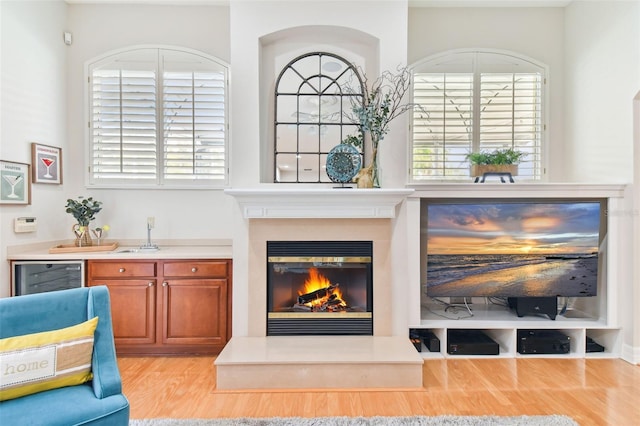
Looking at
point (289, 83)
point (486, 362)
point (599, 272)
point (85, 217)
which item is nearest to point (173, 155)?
point (85, 217)

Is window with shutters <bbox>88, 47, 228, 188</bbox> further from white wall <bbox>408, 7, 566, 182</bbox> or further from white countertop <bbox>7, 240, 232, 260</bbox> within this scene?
white wall <bbox>408, 7, 566, 182</bbox>


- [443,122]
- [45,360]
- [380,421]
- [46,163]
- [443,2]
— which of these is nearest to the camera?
[45,360]

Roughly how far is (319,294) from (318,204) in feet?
2.71

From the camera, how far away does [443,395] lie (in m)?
2.50

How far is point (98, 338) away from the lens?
184 centimetres

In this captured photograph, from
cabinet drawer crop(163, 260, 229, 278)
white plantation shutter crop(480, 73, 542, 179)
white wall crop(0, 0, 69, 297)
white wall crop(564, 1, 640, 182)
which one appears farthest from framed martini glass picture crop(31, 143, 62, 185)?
white wall crop(564, 1, 640, 182)

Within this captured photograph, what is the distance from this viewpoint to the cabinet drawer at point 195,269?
3170 millimetres

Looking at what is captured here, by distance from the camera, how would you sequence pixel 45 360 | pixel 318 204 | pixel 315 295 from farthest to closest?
pixel 315 295 < pixel 318 204 < pixel 45 360

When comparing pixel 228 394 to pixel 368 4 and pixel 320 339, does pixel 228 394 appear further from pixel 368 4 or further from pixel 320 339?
pixel 368 4

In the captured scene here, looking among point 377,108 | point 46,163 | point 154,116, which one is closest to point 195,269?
point 154,116

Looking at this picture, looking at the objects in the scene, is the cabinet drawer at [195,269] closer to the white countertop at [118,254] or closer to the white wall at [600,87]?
the white countertop at [118,254]

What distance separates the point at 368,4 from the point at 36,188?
3.45 meters

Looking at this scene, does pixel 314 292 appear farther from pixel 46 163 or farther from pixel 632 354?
pixel 46 163

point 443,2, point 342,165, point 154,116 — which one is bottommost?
point 342,165
